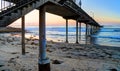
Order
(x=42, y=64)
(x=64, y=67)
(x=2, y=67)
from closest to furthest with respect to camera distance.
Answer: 1. (x=42, y=64)
2. (x=2, y=67)
3. (x=64, y=67)

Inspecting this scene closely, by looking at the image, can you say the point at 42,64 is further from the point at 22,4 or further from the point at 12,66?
the point at 22,4

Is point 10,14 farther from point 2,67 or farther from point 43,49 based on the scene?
point 2,67

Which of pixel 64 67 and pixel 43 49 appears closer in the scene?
pixel 43 49

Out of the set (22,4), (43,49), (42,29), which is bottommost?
(43,49)

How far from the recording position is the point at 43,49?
10.9 m

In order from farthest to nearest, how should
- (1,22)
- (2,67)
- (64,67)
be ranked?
(64,67) → (2,67) → (1,22)

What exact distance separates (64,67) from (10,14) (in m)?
5.77

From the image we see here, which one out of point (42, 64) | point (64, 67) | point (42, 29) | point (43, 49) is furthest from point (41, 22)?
point (64, 67)

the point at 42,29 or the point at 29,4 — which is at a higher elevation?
the point at 29,4

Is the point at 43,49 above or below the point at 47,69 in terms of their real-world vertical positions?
above

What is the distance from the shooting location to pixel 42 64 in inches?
420

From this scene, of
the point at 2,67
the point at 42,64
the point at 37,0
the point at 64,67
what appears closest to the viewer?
the point at 37,0

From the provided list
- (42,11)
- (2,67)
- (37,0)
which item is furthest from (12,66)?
(37,0)

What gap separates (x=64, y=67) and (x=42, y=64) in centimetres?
204
